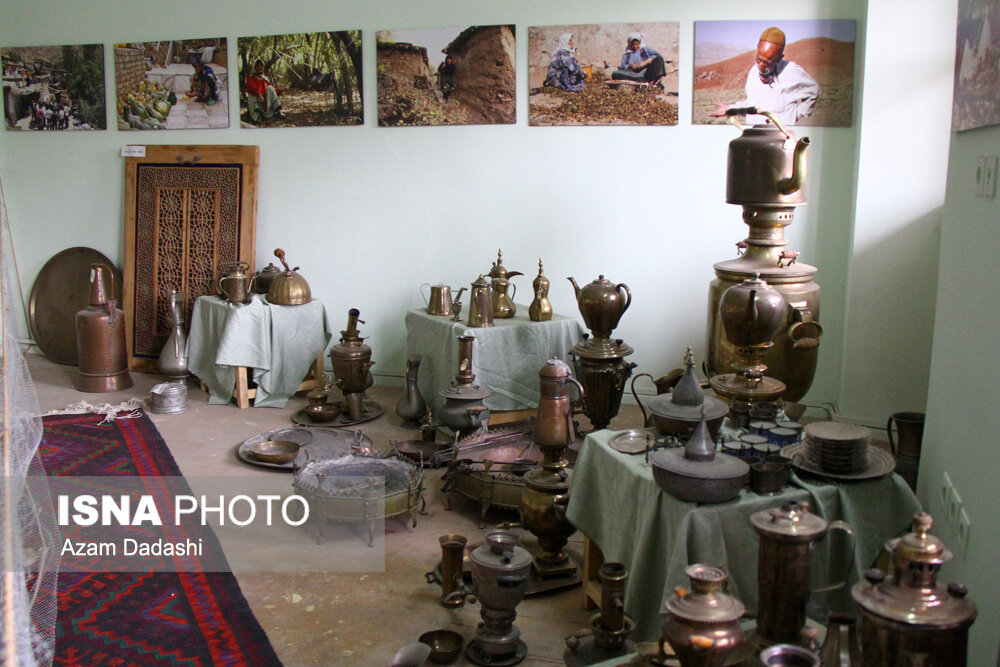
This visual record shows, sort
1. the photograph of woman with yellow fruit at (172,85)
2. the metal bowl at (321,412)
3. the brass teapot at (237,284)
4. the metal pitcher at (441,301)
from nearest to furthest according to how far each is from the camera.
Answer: the metal bowl at (321,412), the metal pitcher at (441,301), the brass teapot at (237,284), the photograph of woman with yellow fruit at (172,85)

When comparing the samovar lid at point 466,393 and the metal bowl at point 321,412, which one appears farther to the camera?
the metal bowl at point 321,412

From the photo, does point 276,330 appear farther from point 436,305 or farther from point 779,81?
point 779,81

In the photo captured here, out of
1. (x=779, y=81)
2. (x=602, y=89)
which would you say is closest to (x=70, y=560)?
(x=602, y=89)

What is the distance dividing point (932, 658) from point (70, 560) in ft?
11.3

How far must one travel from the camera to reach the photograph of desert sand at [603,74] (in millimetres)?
5688

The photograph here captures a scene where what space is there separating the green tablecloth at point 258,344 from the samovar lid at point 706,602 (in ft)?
14.5

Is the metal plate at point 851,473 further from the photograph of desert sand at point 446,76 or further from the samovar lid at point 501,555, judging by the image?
the photograph of desert sand at point 446,76

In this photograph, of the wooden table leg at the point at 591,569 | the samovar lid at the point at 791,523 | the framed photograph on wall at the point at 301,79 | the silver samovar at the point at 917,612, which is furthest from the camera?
the framed photograph on wall at the point at 301,79

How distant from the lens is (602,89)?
19.1ft

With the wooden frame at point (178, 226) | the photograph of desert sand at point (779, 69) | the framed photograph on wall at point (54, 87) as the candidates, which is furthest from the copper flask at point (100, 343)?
the photograph of desert sand at point (779, 69)

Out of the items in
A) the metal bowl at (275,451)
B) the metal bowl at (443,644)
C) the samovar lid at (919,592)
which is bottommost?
the metal bowl at (443,644)

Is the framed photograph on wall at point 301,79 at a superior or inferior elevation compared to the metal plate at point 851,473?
superior

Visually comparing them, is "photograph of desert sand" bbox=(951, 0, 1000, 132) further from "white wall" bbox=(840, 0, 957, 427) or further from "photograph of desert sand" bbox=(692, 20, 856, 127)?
"photograph of desert sand" bbox=(692, 20, 856, 127)

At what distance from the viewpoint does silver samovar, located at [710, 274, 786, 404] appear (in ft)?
10.8
